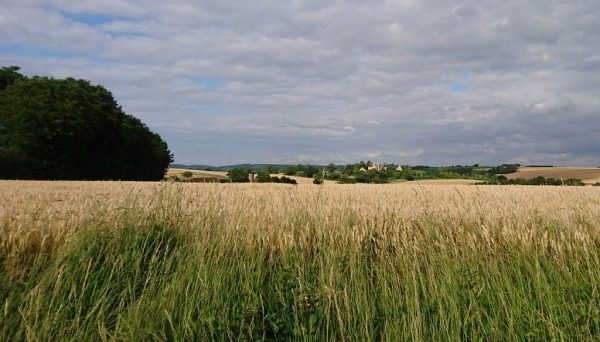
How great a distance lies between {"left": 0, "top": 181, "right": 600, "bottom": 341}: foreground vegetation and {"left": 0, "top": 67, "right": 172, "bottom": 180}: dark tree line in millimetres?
43614

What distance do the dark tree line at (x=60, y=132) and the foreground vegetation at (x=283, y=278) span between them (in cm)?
4361

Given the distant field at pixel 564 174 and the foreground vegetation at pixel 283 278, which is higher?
the distant field at pixel 564 174

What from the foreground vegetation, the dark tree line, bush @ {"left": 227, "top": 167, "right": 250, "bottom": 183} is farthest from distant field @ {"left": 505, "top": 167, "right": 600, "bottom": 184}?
the foreground vegetation

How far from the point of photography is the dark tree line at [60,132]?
4675 cm

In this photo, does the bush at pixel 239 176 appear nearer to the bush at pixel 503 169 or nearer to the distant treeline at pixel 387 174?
the distant treeline at pixel 387 174

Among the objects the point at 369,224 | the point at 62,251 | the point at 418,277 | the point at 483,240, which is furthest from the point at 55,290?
the point at 483,240

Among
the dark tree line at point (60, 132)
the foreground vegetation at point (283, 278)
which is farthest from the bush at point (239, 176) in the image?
the foreground vegetation at point (283, 278)

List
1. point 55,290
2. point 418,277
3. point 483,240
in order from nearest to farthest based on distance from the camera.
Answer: point 55,290
point 418,277
point 483,240

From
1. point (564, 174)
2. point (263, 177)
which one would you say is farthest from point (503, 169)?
point (263, 177)

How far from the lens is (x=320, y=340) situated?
12.7 ft

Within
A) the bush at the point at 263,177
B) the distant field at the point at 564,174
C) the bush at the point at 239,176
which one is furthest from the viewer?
the distant field at the point at 564,174

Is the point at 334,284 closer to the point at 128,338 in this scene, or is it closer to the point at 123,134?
the point at 128,338

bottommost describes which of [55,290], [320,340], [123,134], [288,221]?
[320,340]

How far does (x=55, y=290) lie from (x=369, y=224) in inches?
148
